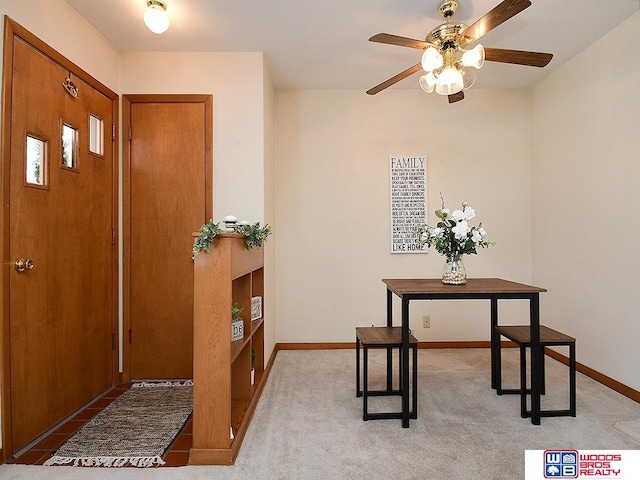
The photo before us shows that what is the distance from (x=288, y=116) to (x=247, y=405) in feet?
9.31

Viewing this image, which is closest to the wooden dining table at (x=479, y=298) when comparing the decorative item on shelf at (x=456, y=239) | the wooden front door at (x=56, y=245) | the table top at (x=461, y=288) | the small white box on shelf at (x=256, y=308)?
the table top at (x=461, y=288)

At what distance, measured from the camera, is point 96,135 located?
2873mm

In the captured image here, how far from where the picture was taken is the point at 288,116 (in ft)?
13.4

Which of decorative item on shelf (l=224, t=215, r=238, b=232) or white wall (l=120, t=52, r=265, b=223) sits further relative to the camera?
white wall (l=120, t=52, r=265, b=223)

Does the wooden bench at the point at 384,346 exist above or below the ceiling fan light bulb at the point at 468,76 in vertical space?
below

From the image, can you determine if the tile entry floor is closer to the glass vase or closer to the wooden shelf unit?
the wooden shelf unit

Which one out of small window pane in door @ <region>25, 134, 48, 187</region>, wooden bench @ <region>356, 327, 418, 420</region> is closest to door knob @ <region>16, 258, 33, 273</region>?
small window pane in door @ <region>25, 134, 48, 187</region>

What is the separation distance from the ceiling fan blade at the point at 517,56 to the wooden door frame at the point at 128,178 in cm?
207

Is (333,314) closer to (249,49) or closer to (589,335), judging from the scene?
(589,335)

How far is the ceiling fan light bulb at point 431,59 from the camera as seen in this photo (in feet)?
7.04

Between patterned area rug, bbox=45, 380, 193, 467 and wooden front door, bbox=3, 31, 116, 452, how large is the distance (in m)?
0.23

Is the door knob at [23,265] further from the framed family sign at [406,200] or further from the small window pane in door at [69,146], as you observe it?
the framed family sign at [406,200]

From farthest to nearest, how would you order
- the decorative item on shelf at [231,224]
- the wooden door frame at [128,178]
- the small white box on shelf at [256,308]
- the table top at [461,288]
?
the wooden door frame at [128,178]
the small white box on shelf at [256,308]
the table top at [461,288]
the decorative item on shelf at [231,224]

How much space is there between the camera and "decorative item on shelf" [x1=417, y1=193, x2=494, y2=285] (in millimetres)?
2568
